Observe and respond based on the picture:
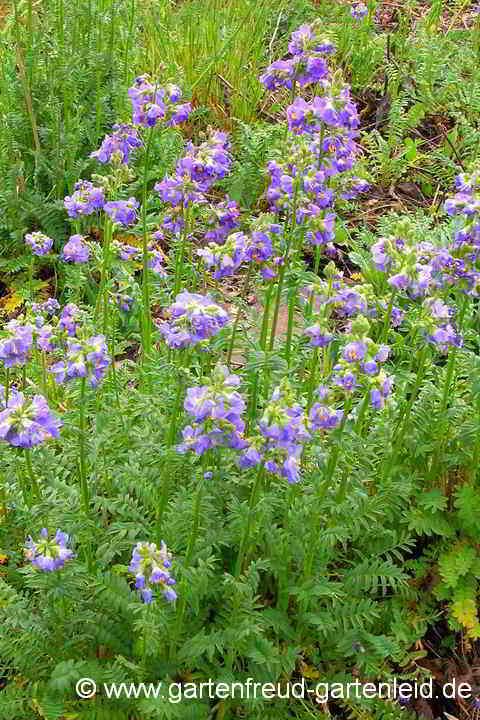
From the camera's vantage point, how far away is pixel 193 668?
2420 mm

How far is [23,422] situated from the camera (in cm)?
195

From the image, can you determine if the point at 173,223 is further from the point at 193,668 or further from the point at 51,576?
the point at 193,668

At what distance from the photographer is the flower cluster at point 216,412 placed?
74.0 inches

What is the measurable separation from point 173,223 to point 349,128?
748 millimetres

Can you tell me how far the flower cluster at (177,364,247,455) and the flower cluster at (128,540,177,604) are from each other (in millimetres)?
290

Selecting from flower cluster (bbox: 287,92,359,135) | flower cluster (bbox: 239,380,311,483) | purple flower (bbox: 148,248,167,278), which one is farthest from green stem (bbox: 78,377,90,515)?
flower cluster (bbox: 287,92,359,135)

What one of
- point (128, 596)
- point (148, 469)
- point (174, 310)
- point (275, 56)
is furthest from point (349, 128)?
point (275, 56)

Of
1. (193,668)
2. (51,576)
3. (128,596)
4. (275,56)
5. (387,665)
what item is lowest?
(387,665)

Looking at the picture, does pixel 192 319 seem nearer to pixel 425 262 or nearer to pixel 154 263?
pixel 425 262

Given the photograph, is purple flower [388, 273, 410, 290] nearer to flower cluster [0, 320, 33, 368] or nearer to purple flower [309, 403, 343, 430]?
purple flower [309, 403, 343, 430]

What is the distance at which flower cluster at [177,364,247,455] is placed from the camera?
188 centimetres

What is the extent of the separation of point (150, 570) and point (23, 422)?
1.64 feet

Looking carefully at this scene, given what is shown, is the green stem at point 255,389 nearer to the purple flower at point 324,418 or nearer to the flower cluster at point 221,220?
the flower cluster at point 221,220

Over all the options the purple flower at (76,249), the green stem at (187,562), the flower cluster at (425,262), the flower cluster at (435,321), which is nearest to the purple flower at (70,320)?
the purple flower at (76,249)
